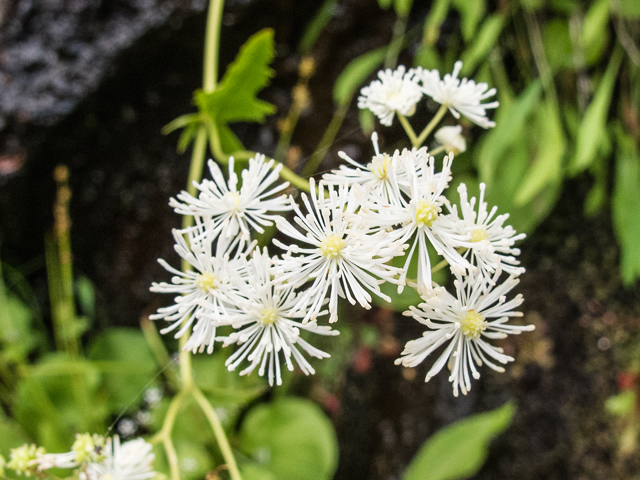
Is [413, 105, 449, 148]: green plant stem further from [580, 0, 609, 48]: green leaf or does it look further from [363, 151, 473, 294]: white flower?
[580, 0, 609, 48]: green leaf

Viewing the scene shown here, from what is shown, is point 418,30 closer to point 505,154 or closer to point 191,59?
point 505,154

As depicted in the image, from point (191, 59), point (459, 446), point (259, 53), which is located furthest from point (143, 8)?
point (459, 446)

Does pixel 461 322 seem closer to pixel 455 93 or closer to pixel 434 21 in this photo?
pixel 455 93

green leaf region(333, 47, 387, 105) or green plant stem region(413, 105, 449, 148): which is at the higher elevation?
green leaf region(333, 47, 387, 105)

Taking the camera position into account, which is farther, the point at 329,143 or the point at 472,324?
the point at 329,143

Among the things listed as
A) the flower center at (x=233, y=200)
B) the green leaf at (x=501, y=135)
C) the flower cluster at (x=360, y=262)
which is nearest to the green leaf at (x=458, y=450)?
the green leaf at (x=501, y=135)

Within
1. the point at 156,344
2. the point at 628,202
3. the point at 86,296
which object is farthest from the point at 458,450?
the point at 86,296

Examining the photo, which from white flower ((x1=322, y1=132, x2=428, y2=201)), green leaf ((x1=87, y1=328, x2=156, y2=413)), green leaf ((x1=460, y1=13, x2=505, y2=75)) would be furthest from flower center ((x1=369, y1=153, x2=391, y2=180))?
green leaf ((x1=87, y1=328, x2=156, y2=413))
